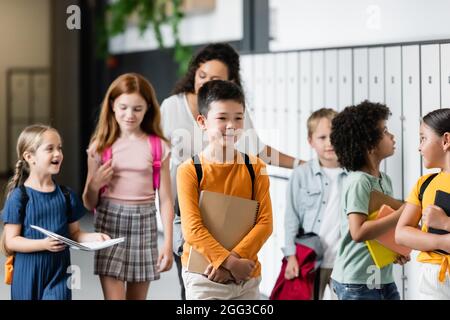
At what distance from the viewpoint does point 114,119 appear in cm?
275

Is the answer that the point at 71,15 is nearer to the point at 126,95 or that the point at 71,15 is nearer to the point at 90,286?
the point at 126,95

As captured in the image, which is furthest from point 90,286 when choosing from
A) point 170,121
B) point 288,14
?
point 288,14

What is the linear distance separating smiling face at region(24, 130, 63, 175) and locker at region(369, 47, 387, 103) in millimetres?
1059

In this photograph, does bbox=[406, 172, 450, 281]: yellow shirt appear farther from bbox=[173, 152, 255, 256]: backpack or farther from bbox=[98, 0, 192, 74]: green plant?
bbox=[98, 0, 192, 74]: green plant

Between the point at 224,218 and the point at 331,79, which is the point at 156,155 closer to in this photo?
the point at 224,218

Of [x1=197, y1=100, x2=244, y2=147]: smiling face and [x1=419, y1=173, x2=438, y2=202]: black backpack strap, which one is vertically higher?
[x1=197, y1=100, x2=244, y2=147]: smiling face

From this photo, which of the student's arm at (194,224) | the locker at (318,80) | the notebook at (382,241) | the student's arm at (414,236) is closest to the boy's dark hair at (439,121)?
the student's arm at (414,236)

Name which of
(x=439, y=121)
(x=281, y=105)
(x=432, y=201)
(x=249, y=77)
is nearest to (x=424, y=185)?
(x=432, y=201)

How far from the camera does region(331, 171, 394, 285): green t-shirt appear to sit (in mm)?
2600

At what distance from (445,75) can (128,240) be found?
1.13 meters

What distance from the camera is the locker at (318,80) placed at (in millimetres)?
3148

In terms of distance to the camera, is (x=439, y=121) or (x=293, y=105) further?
(x=293, y=105)

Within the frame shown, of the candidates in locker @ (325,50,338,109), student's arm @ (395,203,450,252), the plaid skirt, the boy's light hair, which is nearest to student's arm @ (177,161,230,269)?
the plaid skirt

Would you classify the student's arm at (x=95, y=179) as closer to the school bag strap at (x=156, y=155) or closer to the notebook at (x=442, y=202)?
the school bag strap at (x=156, y=155)
